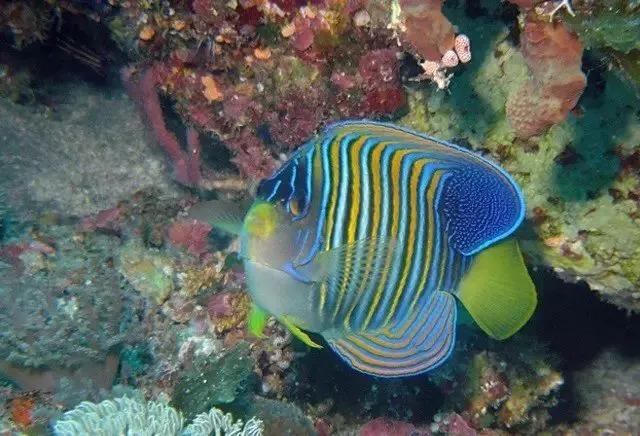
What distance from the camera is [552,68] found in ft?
7.66

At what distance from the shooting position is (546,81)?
2375 mm

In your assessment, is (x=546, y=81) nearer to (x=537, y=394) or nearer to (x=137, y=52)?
(x=537, y=394)

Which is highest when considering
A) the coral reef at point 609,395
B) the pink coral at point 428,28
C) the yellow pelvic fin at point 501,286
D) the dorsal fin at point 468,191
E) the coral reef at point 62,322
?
the pink coral at point 428,28

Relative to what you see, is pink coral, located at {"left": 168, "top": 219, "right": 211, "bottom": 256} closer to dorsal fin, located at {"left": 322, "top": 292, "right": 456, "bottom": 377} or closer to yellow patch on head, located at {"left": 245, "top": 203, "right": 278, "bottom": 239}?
dorsal fin, located at {"left": 322, "top": 292, "right": 456, "bottom": 377}

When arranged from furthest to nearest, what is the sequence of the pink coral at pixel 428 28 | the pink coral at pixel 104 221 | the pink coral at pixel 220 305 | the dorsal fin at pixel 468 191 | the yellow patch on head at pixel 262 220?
1. the pink coral at pixel 104 221
2. the pink coral at pixel 220 305
3. the pink coral at pixel 428 28
4. the dorsal fin at pixel 468 191
5. the yellow patch on head at pixel 262 220

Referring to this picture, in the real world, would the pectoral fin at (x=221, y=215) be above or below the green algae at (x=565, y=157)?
below

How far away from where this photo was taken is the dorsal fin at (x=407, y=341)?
88.1 inches

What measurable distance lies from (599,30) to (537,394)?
3.14 m

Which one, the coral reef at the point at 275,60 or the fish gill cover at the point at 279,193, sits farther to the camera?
the coral reef at the point at 275,60

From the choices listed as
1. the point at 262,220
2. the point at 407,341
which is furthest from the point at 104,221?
the point at 407,341

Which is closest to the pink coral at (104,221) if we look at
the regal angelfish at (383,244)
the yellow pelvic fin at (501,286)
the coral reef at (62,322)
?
the coral reef at (62,322)

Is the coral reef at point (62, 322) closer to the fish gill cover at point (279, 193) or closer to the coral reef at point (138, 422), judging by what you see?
the fish gill cover at point (279, 193)

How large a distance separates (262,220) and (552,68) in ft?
4.99

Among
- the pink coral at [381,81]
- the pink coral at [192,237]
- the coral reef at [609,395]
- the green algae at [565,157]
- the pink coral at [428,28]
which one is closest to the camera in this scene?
the pink coral at [428,28]
